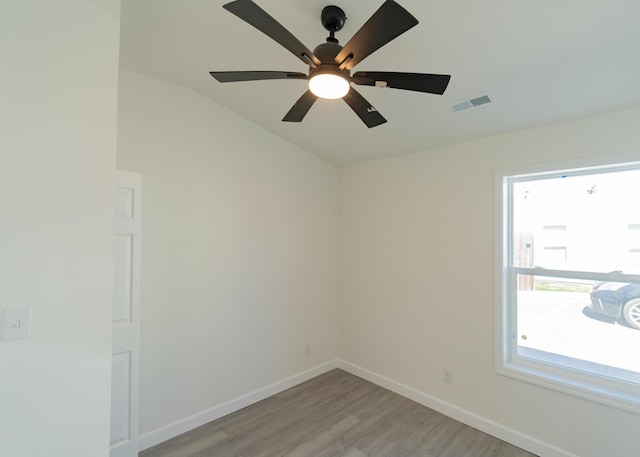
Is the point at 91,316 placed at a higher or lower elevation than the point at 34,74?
lower

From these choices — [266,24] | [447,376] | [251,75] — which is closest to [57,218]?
[251,75]

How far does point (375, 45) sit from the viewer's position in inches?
49.5

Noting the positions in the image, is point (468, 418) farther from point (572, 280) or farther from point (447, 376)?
point (572, 280)

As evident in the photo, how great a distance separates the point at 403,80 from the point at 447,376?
269 centimetres

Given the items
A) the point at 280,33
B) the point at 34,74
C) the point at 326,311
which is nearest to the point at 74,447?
the point at 34,74

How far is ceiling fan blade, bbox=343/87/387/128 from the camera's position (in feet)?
5.13

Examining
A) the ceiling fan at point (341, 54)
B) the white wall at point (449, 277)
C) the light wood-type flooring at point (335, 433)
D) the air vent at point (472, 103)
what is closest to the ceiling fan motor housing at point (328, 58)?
the ceiling fan at point (341, 54)

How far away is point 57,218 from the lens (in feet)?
4.24

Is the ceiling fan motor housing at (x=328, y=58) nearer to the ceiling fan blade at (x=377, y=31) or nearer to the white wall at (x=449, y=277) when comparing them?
the ceiling fan blade at (x=377, y=31)

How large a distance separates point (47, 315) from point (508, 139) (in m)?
3.22

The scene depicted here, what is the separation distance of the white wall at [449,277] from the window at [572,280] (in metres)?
0.11

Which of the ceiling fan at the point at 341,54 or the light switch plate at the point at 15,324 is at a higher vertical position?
the ceiling fan at the point at 341,54

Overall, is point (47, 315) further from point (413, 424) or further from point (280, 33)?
point (413, 424)

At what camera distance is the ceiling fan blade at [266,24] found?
1080 mm
